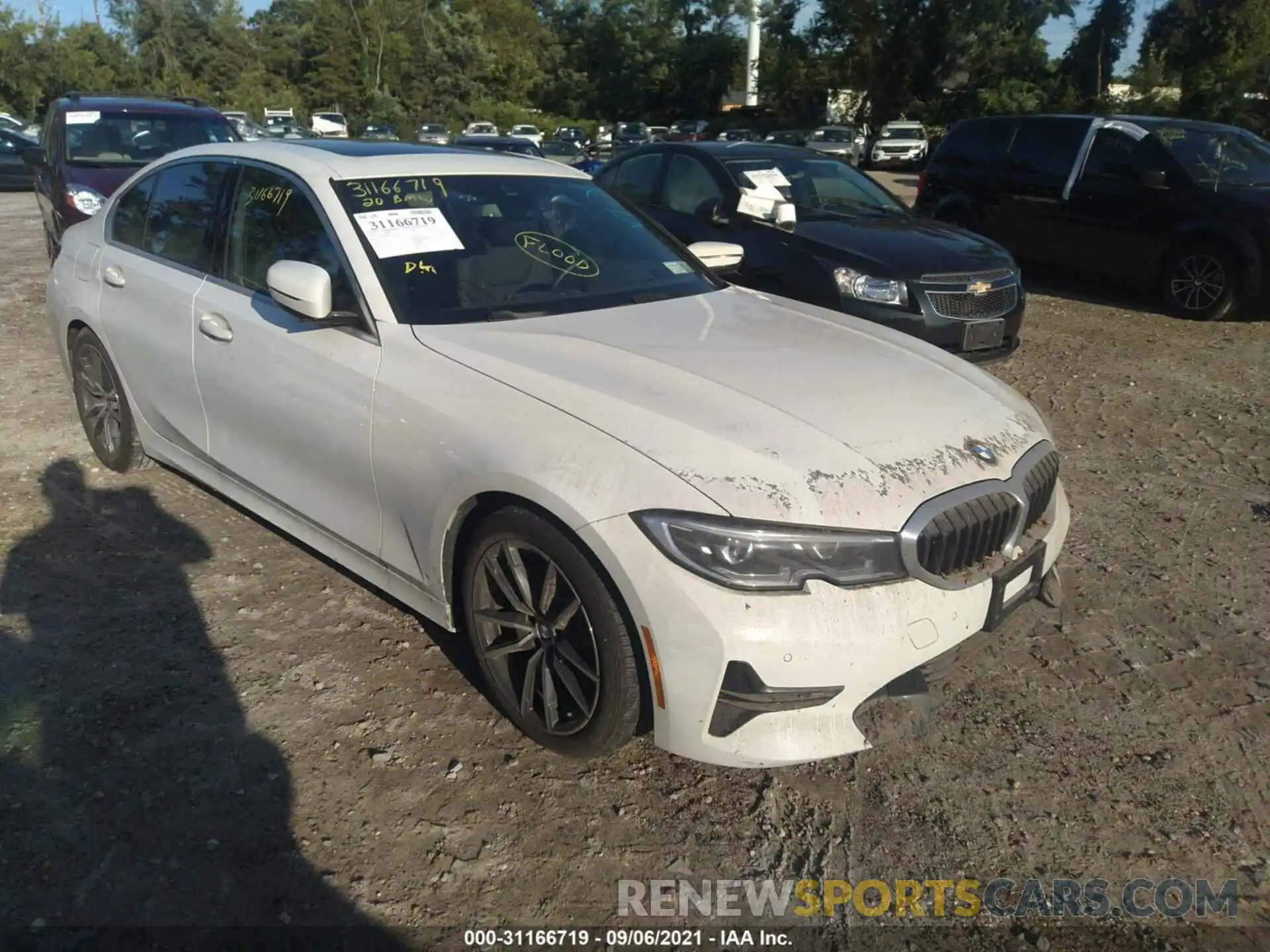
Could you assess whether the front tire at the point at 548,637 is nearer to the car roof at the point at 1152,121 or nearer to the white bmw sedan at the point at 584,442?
the white bmw sedan at the point at 584,442

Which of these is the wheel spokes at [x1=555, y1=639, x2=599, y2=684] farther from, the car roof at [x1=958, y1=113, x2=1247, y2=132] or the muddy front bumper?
the car roof at [x1=958, y1=113, x2=1247, y2=132]

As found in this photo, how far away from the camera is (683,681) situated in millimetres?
2504

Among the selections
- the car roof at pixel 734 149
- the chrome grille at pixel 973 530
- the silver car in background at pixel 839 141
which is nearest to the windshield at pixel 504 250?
the chrome grille at pixel 973 530

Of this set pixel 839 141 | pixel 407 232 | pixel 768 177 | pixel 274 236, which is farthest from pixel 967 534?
pixel 839 141

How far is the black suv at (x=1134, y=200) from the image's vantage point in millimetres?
8641

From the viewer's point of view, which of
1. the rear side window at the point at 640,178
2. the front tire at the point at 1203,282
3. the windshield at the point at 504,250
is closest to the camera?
the windshield at the point at 504,250

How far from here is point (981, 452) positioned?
2.87 metres

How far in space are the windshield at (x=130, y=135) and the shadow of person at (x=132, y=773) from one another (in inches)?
255

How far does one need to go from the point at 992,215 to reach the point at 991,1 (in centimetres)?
4026

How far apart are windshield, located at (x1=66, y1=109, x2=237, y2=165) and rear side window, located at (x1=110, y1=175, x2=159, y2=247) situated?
198 inches

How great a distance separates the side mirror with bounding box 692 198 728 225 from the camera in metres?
7.13

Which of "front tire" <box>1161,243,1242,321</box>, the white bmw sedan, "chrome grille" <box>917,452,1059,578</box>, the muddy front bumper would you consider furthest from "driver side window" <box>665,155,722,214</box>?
the muddy front bumper

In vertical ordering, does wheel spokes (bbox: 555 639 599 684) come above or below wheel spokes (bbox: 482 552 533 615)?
below

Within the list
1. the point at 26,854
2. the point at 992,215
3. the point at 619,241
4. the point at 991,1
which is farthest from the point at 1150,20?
the point at 26,854
